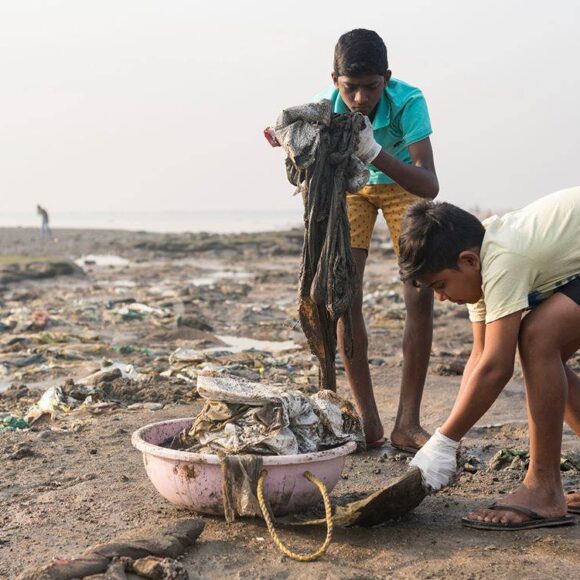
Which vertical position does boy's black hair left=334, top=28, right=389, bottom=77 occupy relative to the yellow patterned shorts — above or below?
above

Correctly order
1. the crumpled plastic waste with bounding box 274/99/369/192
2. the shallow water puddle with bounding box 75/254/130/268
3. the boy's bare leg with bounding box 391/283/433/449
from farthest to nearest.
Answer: the shallow water puddle with bounding box 75/254/130/268, the boy's bare leg with bounding box 391/283/433/449, the crumpled plastic waste with bounding box 274/99/369/192

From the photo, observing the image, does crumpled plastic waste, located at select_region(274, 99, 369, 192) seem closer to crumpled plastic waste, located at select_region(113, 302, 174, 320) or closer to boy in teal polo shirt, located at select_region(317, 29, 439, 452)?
boy in teal polo shirt, located at select_region(317, 29, 439, 452)

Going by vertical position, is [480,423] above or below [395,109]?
below

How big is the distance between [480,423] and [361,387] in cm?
107

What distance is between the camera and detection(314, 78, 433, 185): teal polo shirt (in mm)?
4344

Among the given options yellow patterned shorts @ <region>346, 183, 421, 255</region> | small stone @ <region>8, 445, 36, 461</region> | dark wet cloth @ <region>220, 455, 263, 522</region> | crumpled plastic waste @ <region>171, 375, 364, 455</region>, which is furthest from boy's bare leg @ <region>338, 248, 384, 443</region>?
small stone @ <region>8, 445, 36, 461</region>

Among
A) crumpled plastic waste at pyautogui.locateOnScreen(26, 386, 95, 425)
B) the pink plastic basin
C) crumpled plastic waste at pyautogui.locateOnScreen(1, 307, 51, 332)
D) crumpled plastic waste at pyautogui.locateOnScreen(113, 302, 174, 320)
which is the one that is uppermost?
the pink plastic basin

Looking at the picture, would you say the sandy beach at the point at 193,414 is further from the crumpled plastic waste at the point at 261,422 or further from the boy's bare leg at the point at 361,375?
the crumpled plastic waste at the point at 261,422

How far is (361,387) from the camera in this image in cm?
452

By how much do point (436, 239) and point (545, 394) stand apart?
2.32 feet

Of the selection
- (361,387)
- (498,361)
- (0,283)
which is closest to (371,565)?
(498,361)

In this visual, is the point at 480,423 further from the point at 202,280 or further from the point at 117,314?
the point at 202,280


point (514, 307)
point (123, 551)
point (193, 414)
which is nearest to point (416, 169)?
point (514, 307)

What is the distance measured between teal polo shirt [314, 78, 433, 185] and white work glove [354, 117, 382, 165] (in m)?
0.41
